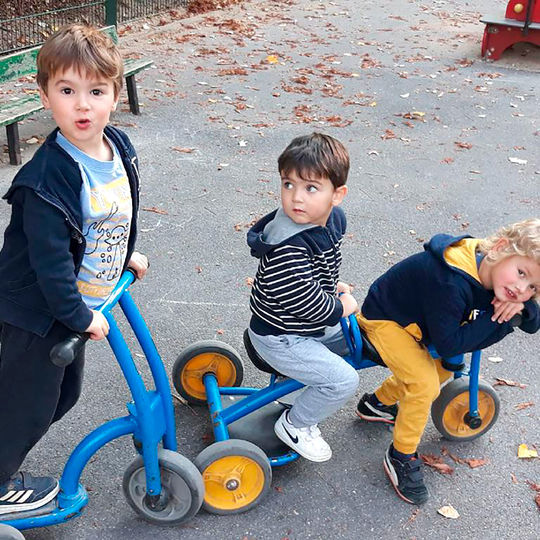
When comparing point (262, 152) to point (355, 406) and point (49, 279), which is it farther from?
point (49, 279)

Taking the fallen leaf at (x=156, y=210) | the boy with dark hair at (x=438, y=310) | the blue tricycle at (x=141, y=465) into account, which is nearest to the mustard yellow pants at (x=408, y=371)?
the boy with dark hair at (x=438, y=310)

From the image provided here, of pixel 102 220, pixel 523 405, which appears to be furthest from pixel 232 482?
pixel 523 405

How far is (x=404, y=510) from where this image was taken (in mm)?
2904

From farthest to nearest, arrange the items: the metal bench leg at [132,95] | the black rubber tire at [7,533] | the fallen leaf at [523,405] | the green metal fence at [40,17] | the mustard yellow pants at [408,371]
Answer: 1. the green metal fence at [40,17]
2. the metal bench leg at [132,95]
3. the fallen leaf at [523,405]
4. the mustard yellow pants at [408,371]
5. the black rubber tire at [7,533]

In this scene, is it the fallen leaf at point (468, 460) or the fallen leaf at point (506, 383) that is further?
the fallen leaf at point (506, 383)

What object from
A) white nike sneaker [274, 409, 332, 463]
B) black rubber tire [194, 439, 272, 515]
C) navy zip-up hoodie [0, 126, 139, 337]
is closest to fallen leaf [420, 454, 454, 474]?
white nike sneaker [274, 409, 332, 463]

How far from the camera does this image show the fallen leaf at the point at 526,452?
322 centimetres

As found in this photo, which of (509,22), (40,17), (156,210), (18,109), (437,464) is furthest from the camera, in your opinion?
(509,22)

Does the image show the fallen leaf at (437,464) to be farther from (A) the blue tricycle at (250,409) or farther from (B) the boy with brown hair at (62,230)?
(B) the boy with brown hair at (62,230)

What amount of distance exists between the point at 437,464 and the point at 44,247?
76.5 inches

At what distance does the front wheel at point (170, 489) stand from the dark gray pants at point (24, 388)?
0.38 meters

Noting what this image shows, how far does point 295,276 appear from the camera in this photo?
2.58m

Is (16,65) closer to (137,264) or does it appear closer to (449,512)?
(137,264)

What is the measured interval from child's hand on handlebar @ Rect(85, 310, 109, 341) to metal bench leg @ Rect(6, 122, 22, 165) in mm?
3609
